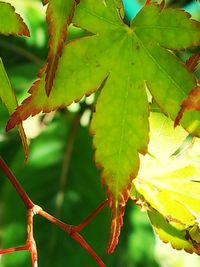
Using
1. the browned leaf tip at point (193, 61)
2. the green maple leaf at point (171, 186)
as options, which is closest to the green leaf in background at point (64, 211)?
the green maple leaf at point (171, 186)

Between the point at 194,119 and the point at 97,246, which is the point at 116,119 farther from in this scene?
the point at 97,246

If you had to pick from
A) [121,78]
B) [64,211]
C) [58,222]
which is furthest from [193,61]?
[64,211]

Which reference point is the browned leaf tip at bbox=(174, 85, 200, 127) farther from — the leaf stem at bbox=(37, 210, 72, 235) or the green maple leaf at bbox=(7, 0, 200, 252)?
the leaf stem at bbox=(37, 210, 72, 235)

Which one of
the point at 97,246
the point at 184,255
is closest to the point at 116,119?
the point at 97,246

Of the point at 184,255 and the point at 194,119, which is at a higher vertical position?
the point at 194,119

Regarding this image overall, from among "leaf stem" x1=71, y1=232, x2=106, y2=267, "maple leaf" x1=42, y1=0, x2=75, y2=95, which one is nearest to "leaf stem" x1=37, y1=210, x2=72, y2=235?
"leaf stem" x1=71, y1=232, x2=106, y2=267

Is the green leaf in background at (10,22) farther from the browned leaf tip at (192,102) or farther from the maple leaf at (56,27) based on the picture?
the browned leaf tip at (192,102)

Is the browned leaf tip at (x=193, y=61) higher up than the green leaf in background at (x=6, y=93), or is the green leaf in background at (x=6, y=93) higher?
the browned leaf tip at (x=193, y=61)
